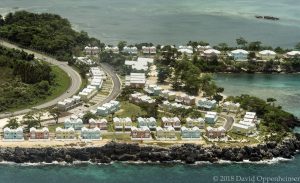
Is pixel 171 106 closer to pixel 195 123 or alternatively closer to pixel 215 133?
pixel 195 123

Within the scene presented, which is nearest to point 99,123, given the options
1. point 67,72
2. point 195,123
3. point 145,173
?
point 145,173

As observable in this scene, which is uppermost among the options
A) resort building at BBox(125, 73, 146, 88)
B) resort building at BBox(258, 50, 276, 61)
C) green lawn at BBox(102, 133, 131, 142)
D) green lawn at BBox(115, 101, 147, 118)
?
resort building at BBox(258, 50, 276, 61)

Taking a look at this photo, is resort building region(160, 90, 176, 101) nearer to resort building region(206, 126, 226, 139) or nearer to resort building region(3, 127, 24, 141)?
resort building region(206, 126, 226, 139)

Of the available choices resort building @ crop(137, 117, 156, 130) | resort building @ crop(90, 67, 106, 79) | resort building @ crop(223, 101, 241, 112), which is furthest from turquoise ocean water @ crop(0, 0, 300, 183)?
resort building @ crop(90, 67, 106, 79)

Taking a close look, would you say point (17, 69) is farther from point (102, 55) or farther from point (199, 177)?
point (199, 177)

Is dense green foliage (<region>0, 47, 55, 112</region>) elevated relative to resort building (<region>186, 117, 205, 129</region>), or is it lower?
elevated

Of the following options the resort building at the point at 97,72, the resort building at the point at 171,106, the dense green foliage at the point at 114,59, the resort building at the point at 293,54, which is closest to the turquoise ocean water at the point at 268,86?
the resort building at the point at 293,54
